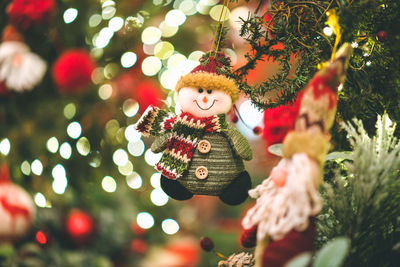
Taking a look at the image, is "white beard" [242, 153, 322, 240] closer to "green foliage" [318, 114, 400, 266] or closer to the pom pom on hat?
"green foliage" [318, 114, 400, 266]

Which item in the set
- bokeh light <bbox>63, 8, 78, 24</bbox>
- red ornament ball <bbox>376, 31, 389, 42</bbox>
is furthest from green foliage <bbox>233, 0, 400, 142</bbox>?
bokeh light <bbox>63, 8, 78, 24</bbox>

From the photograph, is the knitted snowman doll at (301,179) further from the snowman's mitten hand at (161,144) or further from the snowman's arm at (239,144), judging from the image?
the snowman's mitten hand at (161,144)

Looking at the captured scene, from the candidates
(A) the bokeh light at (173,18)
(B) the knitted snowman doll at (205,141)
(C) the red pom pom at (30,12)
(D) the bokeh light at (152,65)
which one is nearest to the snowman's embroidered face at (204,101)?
(B) the knitted snowman doll at (205,141)

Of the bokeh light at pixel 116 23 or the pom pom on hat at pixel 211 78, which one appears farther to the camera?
the pom pom on hat at pixel 211 78

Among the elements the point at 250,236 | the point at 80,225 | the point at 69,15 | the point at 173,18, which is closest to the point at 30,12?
the point at 69,15

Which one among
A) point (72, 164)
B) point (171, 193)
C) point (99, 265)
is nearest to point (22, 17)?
point (72, 164)

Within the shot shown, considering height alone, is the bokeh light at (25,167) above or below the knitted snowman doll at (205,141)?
below
